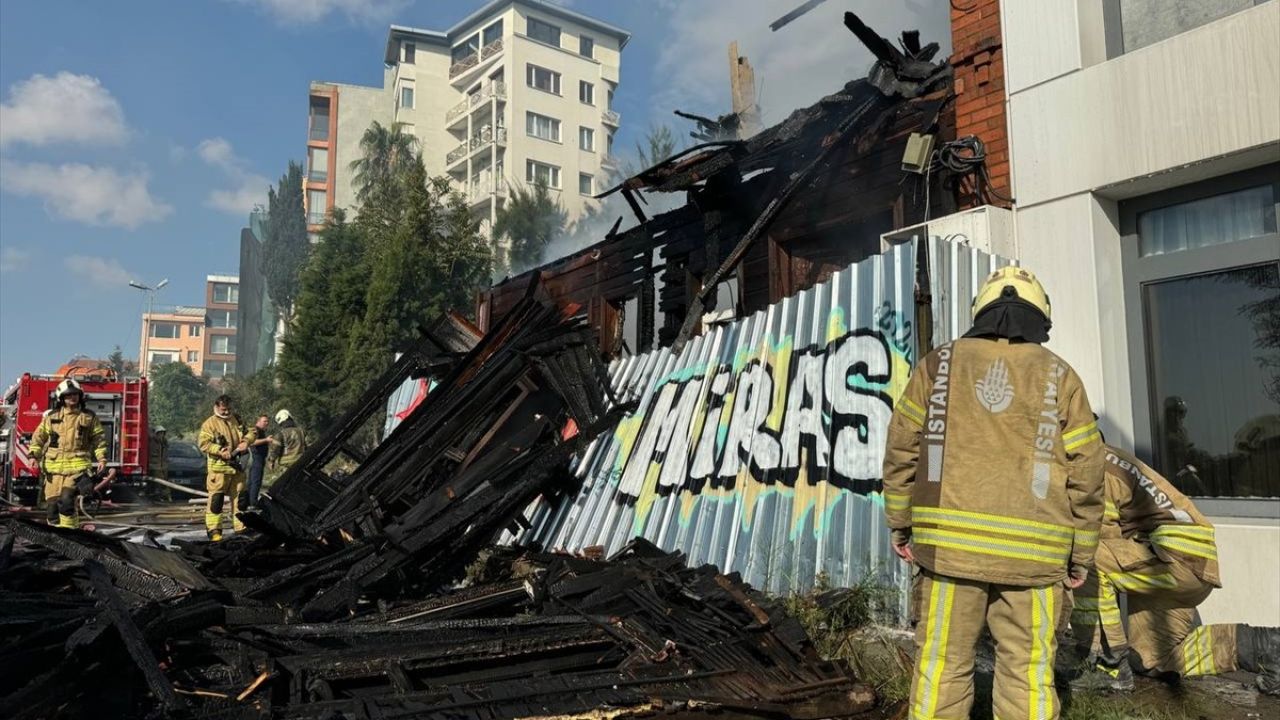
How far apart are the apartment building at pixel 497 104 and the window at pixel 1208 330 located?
1669 inches

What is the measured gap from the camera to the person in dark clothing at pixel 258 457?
503 inches

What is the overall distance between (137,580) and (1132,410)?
21.4ft

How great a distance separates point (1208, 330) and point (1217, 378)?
0.99 feet

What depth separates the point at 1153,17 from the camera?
19.0ft

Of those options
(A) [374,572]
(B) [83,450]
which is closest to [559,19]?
(B) [83,450]

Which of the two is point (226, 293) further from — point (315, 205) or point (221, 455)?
point (221, 455)

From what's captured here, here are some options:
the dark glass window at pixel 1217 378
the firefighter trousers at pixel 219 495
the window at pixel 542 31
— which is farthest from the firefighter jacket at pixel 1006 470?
the window at pixel 542 31

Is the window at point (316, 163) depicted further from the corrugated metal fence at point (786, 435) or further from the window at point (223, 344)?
the corrugated metal fence at point (786, 435)

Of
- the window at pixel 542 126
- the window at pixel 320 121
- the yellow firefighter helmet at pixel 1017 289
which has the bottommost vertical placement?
the yellow firefighter helmet at pixel 1017 289

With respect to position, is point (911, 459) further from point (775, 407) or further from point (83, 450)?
point (83, 450)

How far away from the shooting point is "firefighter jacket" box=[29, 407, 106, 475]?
9.38 meters

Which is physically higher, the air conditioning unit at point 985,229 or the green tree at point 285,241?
the green tree at point 285,241

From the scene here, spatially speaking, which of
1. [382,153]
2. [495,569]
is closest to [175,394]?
[382,153]

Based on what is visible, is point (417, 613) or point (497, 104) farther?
point (497, 104)
